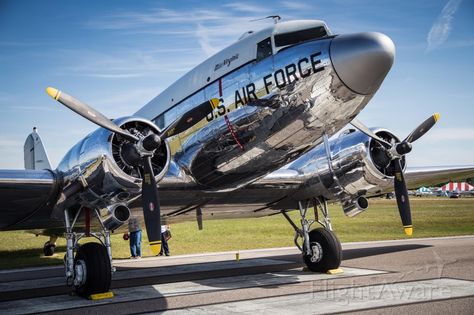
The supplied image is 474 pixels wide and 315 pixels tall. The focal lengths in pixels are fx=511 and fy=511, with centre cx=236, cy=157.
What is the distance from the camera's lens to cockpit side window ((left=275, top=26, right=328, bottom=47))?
873cm

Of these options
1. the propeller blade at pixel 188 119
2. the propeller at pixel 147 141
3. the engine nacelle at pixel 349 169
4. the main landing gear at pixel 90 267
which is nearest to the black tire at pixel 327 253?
the engine nacelle at pixel 349 169

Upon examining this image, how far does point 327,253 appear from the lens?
11.9m

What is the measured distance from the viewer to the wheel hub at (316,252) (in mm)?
12086

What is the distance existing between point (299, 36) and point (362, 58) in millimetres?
1445

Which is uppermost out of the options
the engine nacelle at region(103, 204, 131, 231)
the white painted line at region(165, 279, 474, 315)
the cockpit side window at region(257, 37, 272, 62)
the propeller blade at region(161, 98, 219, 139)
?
the cockpit side window at region(257, 37, 272, 62)

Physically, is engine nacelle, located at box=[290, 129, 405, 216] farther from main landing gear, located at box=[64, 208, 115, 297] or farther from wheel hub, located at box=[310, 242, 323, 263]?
main landing gear, located at box=[64, 208, 115, 297]

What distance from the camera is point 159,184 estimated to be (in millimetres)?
9891

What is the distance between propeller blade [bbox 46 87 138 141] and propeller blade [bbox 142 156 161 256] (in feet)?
1.98

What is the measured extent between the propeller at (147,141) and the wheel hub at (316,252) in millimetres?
4746

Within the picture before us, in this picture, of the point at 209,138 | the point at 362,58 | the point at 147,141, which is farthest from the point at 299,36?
the point at 147,141

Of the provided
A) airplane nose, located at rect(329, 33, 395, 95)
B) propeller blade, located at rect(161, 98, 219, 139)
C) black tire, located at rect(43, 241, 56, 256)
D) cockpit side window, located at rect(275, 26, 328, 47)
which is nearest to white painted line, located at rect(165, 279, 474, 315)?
propeller blade, located at rect(161, 98, 219, 139)

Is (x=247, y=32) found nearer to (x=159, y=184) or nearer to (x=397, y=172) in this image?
(x=159, y=184)

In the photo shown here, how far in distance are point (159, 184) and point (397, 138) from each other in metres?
5.80

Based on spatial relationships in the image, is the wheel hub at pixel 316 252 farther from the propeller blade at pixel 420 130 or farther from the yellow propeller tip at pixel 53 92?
the yellow propeller tip at pixel 53 92
